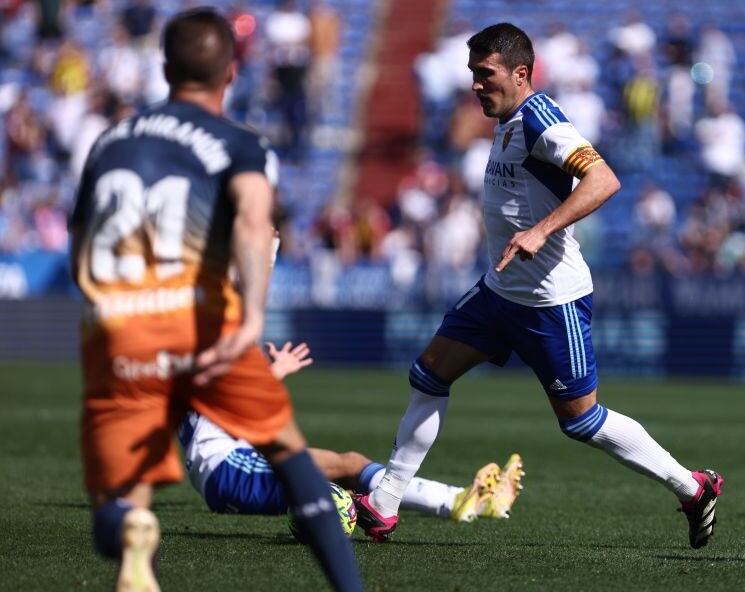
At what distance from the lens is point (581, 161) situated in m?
6.64

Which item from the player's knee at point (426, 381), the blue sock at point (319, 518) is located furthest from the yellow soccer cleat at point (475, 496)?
the blue sock at point (319, 518)

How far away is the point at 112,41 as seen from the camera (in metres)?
28.3

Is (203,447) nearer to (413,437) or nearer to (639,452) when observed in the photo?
(413,437)

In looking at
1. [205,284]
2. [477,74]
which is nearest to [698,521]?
[477,74]

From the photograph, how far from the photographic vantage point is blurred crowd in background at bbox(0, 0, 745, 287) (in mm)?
23469

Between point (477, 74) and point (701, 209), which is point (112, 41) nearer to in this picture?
point (701, 209)

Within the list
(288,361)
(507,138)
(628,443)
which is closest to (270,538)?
(288,361)

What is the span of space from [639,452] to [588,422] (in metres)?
0.30

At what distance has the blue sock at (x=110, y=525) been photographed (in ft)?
15.2

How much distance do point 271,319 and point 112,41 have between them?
27.2 feet

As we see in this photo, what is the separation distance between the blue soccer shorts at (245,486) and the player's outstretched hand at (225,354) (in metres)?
2.46

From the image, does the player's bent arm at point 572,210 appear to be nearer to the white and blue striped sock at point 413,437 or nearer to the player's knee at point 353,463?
the white and blue striped sock at point 413,437

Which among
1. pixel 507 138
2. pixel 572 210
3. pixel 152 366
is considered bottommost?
pixel 152 366

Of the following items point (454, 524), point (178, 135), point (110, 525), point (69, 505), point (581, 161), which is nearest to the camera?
point (110, 525)
